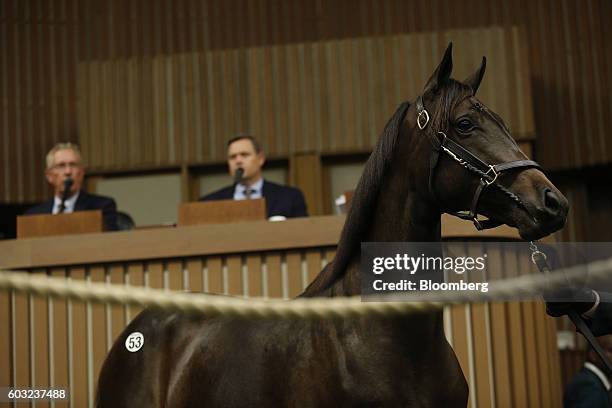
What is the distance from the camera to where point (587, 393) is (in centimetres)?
474

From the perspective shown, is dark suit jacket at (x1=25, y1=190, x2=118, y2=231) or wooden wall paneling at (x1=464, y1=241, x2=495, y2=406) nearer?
wooden wall paneling at (x1=464, y1=241, x2=495, y2=406)

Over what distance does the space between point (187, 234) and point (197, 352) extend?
123cm

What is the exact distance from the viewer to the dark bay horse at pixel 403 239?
309cm

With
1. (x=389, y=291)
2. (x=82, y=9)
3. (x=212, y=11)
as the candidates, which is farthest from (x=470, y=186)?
(x=82, y=9)

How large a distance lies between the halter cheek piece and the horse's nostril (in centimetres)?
8

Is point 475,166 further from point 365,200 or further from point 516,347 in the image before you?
Answer: point 516,347

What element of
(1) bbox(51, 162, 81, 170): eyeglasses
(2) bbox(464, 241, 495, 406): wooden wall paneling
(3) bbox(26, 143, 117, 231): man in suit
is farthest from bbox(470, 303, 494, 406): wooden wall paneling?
(1) bbox(51, 162, 81, 170): eyeglasses

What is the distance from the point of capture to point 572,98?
778cm

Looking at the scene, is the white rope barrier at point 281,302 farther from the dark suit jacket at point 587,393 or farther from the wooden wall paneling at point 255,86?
the wooden wall paneling at point 255,86

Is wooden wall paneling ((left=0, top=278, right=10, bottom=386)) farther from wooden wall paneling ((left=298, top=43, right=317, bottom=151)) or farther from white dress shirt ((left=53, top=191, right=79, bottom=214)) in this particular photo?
wooden wall paneling ((left=298, top=43, right=317, bottom=151))

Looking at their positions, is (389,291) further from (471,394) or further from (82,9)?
(82,9)

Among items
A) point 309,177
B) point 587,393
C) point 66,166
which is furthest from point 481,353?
point 309,177

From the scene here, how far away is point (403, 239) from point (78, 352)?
2.15 m

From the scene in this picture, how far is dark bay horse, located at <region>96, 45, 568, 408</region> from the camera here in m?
3.09
